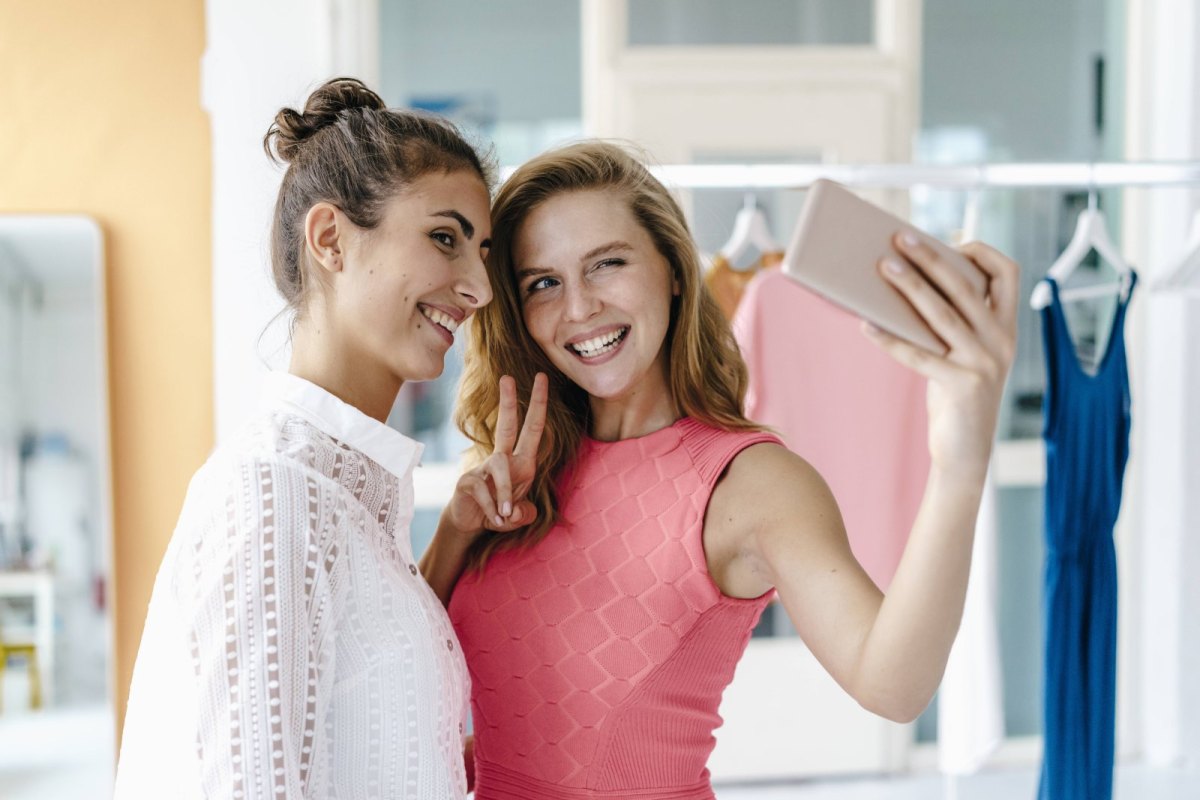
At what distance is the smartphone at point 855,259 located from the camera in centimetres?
81

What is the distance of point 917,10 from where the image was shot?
3180 millimetres

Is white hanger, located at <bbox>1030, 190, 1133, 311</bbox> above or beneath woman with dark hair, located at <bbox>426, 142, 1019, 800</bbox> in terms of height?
above

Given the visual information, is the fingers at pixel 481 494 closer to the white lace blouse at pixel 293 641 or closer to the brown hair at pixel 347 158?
the white lace blouse at pixel 293 641

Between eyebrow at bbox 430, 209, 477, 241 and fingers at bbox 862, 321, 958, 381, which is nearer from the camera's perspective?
fingers at bbox 862, 321, 958, 381

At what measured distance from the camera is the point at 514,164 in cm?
319

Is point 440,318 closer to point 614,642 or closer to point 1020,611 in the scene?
point 614,642

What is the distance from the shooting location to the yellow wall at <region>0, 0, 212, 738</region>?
8.79ft

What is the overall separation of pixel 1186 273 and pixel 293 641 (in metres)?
1.89

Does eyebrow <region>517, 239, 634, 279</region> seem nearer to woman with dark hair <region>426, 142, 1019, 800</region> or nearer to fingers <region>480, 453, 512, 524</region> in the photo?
woman with dark hair <region>426, 142, 1019, 800</region>

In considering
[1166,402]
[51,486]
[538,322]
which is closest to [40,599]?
[51,486]

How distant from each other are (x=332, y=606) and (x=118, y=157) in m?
2.04

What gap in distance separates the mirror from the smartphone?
7.54 ft

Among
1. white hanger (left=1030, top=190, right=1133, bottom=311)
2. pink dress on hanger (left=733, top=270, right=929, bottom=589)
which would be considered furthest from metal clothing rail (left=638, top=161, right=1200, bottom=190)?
pink dress on hanger (left=733, top=270, right=929, bottom=589)

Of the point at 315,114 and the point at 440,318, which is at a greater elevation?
the point at 315,114
